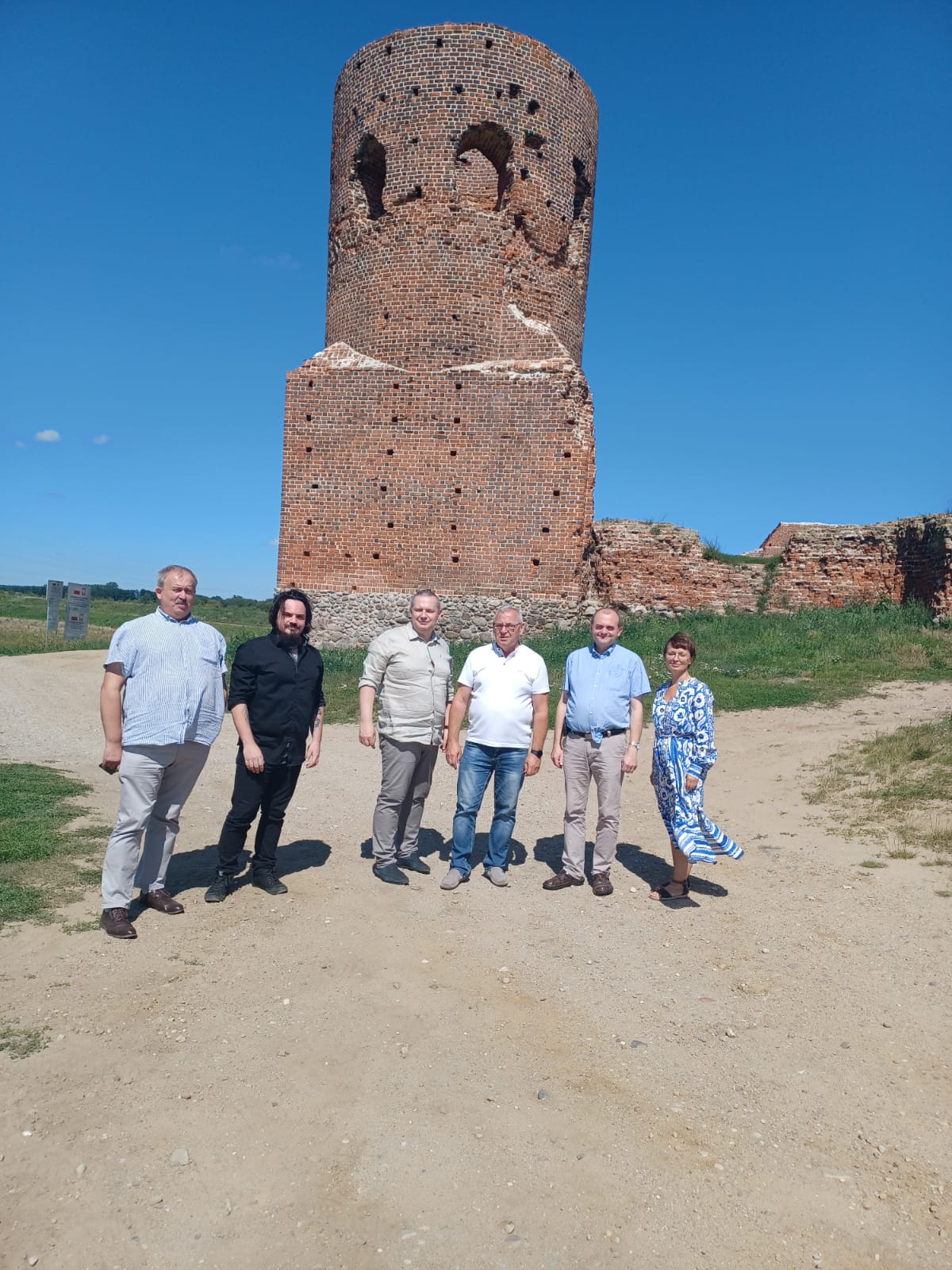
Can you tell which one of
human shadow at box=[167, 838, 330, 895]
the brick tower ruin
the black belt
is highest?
the brick tower ruin

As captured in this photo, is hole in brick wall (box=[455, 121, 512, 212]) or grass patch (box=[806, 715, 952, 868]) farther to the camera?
hole in brick wall (box=[455, 121, 512, 212])

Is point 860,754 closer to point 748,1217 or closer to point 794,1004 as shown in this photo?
point 794,1004

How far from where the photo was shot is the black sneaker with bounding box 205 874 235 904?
15.8 feet

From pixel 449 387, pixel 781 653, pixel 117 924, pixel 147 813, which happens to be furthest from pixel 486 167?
pixel 117 924

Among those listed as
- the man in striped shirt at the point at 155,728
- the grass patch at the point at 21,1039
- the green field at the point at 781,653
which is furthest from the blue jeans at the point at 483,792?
the green field at the point at 781,653

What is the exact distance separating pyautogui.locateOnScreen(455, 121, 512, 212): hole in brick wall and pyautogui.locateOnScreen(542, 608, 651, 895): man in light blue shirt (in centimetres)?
1455

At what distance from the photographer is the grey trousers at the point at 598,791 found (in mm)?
5305

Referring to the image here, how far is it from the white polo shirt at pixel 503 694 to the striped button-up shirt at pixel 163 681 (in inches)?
65.9

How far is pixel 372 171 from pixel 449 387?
5.75 m

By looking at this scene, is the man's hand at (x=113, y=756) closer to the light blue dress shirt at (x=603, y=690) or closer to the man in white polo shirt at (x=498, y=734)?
the man in white polo shirt at (x=498, y=734)

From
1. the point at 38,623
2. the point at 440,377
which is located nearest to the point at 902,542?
the point at 440,377

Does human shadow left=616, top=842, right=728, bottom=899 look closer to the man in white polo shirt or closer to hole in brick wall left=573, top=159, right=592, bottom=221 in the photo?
the man in white polo shirt

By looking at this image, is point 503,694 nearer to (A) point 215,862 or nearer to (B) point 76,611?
(A) point 215,862

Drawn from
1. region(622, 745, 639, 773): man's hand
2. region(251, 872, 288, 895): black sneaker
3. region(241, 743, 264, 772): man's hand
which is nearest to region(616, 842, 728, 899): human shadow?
region(622, 745, 639, 773): man's hand
